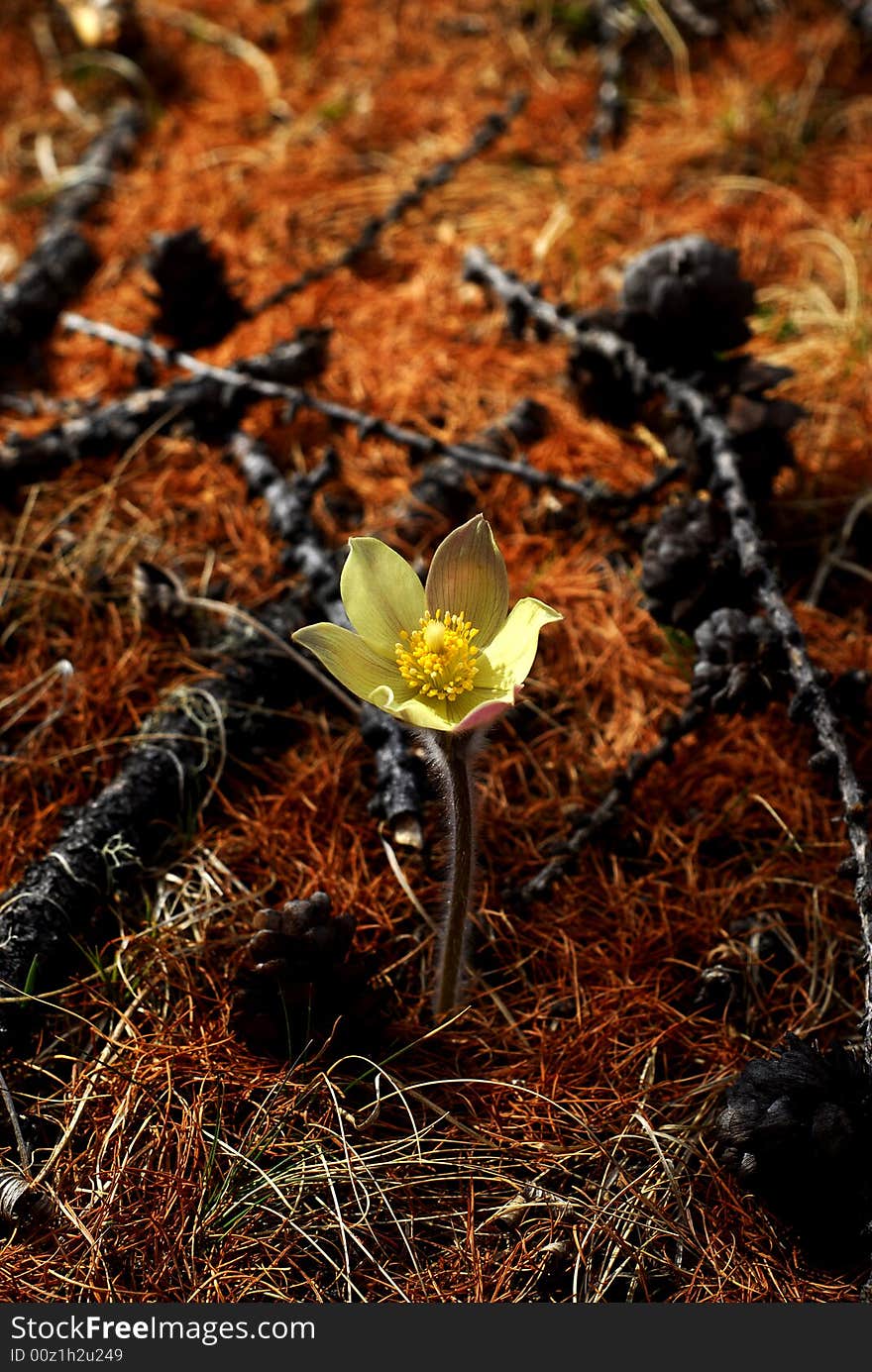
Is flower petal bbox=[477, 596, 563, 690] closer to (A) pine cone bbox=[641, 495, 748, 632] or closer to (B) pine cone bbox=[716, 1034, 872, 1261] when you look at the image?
(A) pine cone bbox=[641, 495, 748, 632]

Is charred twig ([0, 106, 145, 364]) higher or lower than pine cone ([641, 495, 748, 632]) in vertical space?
higher

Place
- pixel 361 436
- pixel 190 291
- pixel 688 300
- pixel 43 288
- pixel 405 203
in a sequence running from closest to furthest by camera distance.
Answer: pixel 688 300, pixel 361 436, pixel 190 291, pixel 43 288, pixel 405 203

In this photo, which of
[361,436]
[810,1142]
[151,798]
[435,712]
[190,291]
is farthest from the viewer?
[190,291]

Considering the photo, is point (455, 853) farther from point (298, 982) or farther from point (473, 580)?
point (473, 580)

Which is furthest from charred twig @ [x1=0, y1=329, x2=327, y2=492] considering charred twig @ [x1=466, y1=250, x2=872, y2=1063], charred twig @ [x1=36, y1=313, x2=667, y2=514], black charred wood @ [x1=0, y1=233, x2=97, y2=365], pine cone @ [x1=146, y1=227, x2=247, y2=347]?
charred twig @ [x1=466, y1=250, x2=872, y2=1063]

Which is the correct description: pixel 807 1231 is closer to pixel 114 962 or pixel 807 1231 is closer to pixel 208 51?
pixel 114 962

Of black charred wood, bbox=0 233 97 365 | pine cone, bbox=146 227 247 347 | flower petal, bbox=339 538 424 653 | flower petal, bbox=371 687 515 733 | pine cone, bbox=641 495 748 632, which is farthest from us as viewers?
black charred wood, bbox=0 233 97 365

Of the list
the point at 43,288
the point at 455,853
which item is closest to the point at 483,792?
the point at 455,853

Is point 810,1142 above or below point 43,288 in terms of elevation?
below
